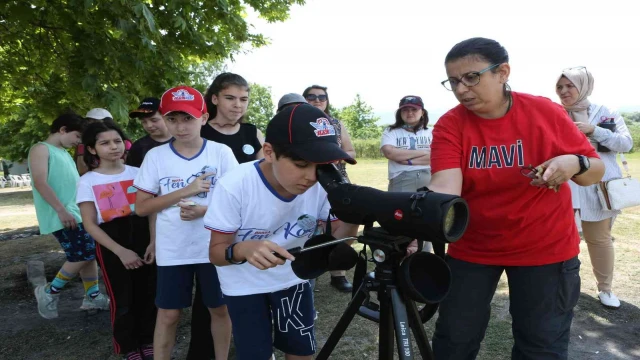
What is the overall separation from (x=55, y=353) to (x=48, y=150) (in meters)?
1.84

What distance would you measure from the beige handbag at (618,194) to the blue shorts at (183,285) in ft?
10.4

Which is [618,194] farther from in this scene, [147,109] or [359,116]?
[359,116]

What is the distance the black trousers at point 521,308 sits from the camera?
2006 millimetres

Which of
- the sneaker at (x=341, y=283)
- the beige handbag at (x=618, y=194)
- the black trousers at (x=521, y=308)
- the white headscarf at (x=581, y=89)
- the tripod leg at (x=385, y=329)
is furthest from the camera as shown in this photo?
the sneaker at (x=341, y=283)

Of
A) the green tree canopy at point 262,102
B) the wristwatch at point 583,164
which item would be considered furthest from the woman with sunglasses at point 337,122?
the green tree canopy at point 262,102

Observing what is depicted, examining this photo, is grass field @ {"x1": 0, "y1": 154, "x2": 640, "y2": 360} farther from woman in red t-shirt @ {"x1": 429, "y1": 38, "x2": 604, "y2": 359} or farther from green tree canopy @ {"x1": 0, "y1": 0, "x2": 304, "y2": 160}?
green tree canopy @ {"x1": 0, "y1": 0, "x2": 304, "y2": 160}

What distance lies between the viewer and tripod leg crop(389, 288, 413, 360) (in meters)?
1.42

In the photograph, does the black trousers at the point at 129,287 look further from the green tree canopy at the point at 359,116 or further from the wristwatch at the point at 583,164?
the green tree canopy at the point at 359,116

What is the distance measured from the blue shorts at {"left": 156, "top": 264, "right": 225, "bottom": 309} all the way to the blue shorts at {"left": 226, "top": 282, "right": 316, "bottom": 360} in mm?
616

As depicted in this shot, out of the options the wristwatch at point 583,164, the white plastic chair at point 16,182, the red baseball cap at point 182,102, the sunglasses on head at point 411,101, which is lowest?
the white plastic chair at point 16,182

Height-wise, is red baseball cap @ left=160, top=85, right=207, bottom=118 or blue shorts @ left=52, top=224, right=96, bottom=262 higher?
red baseball cap @ left=160, top=85, right=207, bottom=118

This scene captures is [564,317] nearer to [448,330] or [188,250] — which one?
[448,330]

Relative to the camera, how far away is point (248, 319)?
6.54 feet

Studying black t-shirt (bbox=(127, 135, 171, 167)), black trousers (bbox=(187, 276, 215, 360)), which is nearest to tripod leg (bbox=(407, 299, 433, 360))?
black trousers (bbox=(187, 276, 215, 360))
